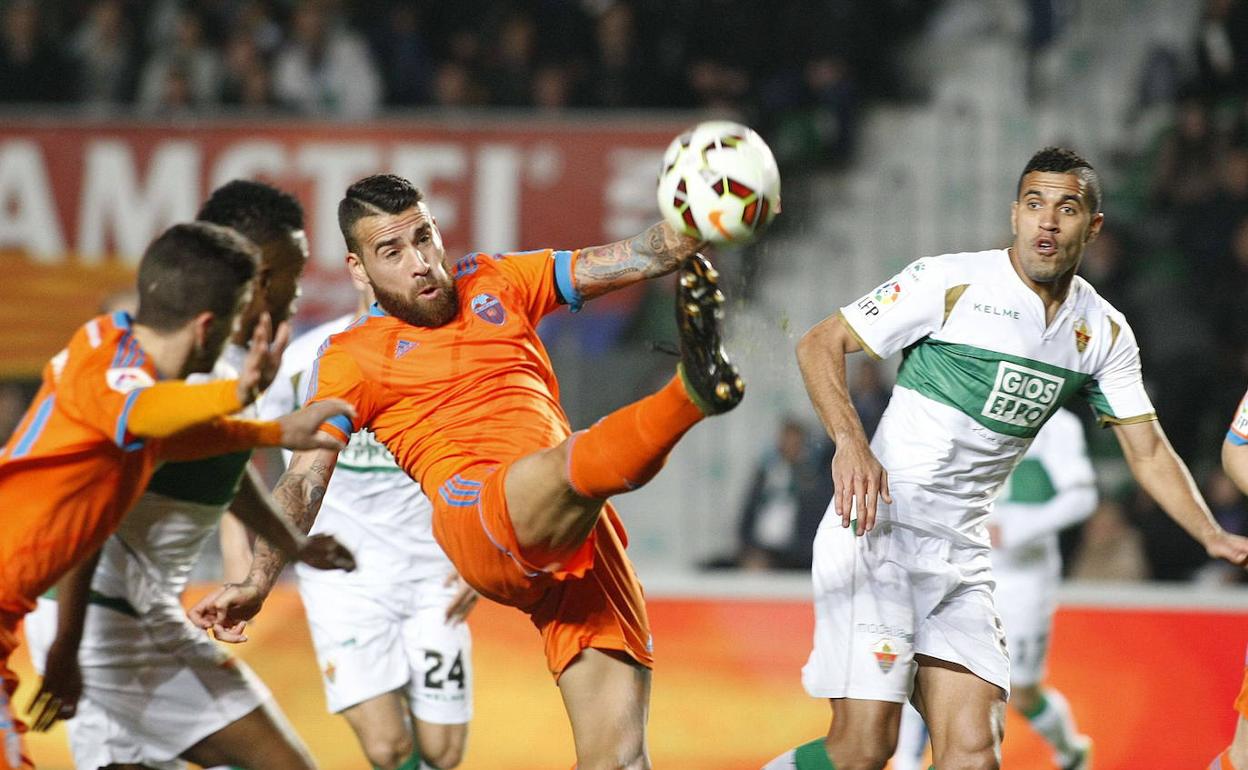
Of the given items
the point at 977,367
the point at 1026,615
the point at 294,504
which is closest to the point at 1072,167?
the point at 977,367

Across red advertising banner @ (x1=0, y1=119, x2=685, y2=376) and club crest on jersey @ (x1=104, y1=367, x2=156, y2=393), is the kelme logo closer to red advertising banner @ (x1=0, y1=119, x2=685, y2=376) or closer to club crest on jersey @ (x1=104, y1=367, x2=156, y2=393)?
club crest on jersey @ (x1=104, y1=367, x2=156, y2=393)

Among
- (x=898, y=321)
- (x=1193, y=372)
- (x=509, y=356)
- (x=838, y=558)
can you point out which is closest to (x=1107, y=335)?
(x=898, y=321)

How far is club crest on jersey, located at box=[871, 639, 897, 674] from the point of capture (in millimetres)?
4582

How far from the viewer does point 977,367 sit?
4648mm

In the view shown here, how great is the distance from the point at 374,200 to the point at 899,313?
5.42 ft

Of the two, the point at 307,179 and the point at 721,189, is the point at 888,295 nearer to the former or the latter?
the point at 721,189

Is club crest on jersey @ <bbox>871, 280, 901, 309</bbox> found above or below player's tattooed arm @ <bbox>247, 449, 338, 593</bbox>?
above

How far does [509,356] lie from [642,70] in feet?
21.4

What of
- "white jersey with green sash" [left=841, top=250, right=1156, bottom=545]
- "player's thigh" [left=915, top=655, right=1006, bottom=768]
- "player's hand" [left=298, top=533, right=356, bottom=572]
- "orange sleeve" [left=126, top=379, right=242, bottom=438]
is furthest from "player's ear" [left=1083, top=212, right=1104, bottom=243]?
"orange sleeve" [left=126, top=379, right=242, bottom=438]

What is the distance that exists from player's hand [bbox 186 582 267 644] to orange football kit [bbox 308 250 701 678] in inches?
20.4

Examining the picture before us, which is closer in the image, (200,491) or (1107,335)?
(200,491)

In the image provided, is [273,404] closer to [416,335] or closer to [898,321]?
[416,335]

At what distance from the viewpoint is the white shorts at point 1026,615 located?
6715mm

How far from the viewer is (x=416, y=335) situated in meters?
4.55
